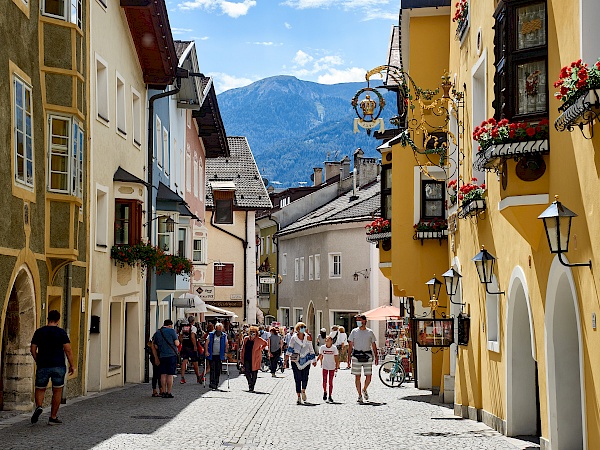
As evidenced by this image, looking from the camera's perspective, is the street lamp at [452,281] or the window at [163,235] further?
the window at [163,235]

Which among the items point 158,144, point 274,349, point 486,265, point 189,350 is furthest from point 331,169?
point 486,265

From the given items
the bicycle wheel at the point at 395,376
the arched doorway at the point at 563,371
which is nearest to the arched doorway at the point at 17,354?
the arched doorway at the point at 563,371

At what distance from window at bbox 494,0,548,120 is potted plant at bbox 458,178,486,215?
4.21 metres

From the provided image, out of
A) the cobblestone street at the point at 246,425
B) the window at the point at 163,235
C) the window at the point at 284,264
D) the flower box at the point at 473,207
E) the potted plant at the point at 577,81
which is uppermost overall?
the window at the point at 284,264

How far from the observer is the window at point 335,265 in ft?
215

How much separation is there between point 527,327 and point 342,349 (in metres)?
31.6

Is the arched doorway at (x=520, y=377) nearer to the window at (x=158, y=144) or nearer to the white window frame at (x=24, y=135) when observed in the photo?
the white window frame at (x=24, y=135)

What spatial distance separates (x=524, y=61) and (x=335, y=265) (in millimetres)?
53255

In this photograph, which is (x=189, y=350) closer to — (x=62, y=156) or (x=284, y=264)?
(x=62, y=156)

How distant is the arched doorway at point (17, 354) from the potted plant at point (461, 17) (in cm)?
870

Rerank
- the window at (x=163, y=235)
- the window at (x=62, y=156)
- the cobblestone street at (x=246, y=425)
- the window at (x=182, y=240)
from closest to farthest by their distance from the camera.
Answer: the cobblestone street at (x=246, y=425) < the window at (x=62, y=156) < the window at (x=163, y=235) < the window at (x=182, y=240)

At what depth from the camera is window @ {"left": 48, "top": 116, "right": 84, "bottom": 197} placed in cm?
2019

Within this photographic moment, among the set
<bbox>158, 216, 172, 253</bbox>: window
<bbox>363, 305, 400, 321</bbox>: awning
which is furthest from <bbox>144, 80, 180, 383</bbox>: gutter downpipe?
<bbox>363, 305, 400, 321</bbox>: awning

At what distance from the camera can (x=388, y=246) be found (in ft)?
102
